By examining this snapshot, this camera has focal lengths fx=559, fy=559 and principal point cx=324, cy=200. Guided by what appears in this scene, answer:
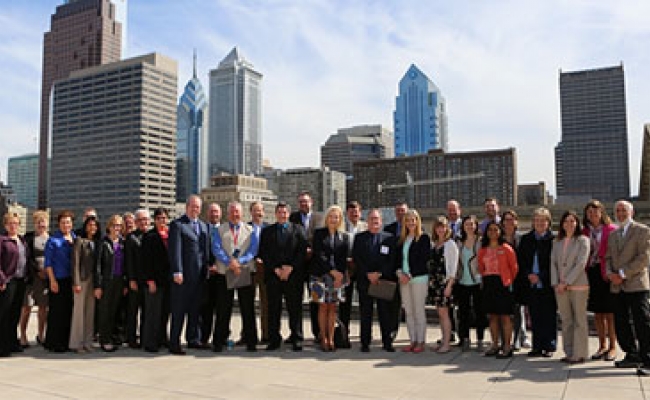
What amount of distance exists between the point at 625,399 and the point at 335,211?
3.85 metres

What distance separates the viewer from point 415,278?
7129 millimetres

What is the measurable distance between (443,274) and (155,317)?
12.3ft

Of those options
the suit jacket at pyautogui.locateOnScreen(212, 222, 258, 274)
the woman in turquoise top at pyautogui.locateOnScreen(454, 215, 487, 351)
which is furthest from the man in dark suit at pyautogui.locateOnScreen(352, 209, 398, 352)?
the suit jacket at pyautogui.locateOnScreen(212, 222, 258, 274)

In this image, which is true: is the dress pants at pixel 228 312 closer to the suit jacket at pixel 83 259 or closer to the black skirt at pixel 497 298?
the suit jacket at pixel 83 259

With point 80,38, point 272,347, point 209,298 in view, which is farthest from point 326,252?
point 80,38

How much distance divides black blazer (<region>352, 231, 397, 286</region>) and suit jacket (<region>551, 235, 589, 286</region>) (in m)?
1.94

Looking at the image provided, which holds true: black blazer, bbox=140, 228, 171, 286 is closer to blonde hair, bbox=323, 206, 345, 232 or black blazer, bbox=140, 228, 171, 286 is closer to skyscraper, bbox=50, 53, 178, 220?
blonde hair, bbox=323, 206, 345, 232

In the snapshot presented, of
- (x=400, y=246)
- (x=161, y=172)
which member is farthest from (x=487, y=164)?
(x=400, y=246)

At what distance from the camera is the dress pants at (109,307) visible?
23.9 ft

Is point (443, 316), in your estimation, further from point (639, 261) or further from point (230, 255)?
point (230, 255)

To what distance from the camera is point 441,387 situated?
5.17 metres

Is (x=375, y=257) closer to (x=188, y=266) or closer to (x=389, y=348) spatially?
(x=389, y=348)

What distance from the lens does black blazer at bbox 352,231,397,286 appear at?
7211 millimetres

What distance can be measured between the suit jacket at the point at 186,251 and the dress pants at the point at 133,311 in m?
0.71
